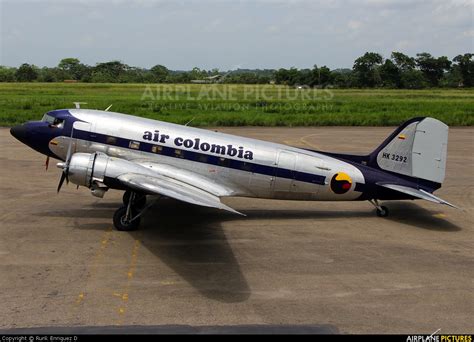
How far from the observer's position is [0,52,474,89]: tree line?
434 feet

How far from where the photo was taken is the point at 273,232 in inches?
614

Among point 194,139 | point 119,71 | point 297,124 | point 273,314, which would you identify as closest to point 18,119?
point 297,124

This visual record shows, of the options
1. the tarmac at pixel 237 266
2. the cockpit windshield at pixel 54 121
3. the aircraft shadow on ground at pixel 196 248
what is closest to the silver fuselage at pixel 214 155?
the cockpit windshield at pixel 54 121

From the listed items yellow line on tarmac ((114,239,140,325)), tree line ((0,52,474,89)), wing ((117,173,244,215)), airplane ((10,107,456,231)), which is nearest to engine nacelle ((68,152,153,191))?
wing ((117,173,244,215))

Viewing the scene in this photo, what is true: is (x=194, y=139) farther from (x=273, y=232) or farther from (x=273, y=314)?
(x=273, y=314)

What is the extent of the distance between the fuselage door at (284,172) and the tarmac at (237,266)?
133cm

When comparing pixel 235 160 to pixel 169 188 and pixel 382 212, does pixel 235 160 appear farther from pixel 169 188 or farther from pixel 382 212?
pixel 382 212

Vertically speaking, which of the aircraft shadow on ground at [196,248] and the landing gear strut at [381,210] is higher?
the landing gear strut at [381,210]

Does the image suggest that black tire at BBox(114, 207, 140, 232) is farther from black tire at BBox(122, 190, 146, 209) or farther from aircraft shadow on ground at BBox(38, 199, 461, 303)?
black tire at BBox(122, 190, 146, 209)

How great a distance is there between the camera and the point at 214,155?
16359 millimetres

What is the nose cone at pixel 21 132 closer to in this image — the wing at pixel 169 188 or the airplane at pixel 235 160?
the airplane at pixel 235 160

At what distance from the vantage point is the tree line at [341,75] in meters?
132

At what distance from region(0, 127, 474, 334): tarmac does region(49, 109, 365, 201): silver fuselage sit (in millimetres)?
1333

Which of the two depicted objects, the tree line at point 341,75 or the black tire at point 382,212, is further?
the tree line at point 341,75
